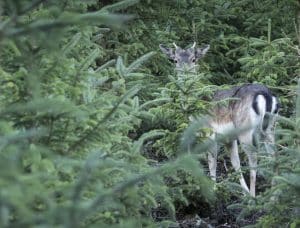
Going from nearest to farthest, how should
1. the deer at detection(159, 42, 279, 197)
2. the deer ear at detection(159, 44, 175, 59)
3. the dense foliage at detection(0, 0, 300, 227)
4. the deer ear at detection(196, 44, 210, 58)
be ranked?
1. the dense foliage at detection(0, 0, 300, 227)
2. the deer at detection(159, 42, 279, 197)
3. the deer ear at detection(159, 44, 175, 59)
4. the deer ear at detection(196, 44, 210, 58)

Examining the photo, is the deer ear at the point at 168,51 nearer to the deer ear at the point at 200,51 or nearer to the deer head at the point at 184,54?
the deer head at the point at 184,54

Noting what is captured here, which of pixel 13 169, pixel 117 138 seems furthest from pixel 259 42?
pixel 13 169

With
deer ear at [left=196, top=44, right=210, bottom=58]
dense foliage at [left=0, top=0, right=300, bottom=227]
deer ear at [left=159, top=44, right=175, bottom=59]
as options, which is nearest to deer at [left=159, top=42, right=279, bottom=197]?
dense foliage at [left=0, top=0, right=300, bottom=227]

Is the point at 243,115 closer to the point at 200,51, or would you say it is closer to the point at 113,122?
Answer: the point at 200,51

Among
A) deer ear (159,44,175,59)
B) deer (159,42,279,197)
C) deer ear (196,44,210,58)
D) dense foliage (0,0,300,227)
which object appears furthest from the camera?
deer ear (196,44,210,58)

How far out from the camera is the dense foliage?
313cm

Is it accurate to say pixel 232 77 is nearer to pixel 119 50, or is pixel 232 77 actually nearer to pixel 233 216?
pixel 119 50

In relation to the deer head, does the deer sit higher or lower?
lower

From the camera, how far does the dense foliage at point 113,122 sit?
313 cm

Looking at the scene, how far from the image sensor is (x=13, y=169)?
→ 281 cm

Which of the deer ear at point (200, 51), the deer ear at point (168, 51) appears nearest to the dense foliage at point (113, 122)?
the deer ear at point (168, 51)

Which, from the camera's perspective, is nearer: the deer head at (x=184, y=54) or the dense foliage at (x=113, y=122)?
the dense foliage at (x=113, y=122)

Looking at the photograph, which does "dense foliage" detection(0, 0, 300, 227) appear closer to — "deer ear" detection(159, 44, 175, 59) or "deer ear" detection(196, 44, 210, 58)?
"deer ear" detection(159, 44, 175, 59)

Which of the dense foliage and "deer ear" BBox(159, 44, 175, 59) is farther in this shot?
"deer ear" BBox(159, 44, 175, 59)
